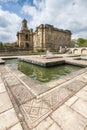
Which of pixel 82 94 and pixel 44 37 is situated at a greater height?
pixel 44 37

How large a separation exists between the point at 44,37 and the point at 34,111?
31126 mm

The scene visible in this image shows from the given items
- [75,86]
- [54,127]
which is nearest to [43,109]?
[54,127]

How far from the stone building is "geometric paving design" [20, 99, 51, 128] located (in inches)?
1184

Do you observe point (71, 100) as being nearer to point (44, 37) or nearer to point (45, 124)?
point (45, 124)

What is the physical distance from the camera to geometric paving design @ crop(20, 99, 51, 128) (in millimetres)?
1696

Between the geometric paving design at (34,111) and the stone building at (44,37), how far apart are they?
3007 centimetres

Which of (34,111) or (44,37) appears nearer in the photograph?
(34,111)

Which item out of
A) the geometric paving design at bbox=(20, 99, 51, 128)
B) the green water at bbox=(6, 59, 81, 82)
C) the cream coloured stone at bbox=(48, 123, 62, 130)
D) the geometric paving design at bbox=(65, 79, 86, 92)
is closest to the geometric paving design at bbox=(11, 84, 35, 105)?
the geometric paving design at bbox=(20, 99, 51, 128)

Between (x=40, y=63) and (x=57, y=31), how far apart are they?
95.6 ft

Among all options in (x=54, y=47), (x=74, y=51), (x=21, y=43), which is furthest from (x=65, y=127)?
(x=21, y=43)

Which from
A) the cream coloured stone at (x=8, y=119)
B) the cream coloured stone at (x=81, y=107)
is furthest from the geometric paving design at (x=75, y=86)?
the cream coloured stone at (x=8, y=119)

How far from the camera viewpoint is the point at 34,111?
1.95m

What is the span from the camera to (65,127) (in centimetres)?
155

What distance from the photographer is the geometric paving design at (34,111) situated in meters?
1.70
